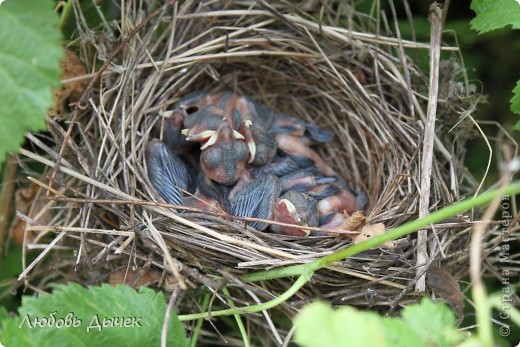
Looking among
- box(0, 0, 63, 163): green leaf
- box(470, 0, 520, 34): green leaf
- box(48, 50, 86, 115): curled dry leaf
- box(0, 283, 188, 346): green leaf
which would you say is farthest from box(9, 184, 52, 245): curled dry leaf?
box(470, 0, 520, 34): green leaf

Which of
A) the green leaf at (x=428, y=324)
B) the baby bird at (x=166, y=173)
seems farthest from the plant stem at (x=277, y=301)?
the baby bird at (x=166, y=173)

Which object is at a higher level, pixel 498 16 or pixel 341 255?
pixel 498 16

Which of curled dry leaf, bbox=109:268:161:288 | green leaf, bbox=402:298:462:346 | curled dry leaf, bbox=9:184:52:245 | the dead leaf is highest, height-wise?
green leaf, bbox=402:298:462:346

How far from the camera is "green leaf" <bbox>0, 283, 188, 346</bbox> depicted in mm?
1271

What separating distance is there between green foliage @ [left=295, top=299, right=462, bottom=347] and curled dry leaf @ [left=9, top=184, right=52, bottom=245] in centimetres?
118

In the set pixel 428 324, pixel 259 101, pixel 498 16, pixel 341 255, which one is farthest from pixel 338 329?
pixel 259 101

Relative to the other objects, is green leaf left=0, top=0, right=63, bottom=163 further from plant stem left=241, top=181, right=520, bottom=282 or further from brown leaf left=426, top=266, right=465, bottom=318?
brown leaf left=426, top=266, right=465, bottom=318

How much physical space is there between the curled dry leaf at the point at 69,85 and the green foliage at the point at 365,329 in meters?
1.19

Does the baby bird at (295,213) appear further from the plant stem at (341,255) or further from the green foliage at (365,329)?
the green foliage at (365,329)

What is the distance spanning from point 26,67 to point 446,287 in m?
1.16

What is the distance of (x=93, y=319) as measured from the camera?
4.37 feet

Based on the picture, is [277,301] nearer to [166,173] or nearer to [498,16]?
[166,173]

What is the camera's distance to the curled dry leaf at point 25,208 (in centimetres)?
188

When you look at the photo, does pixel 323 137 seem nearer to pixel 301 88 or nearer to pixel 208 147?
pixel 301 88
